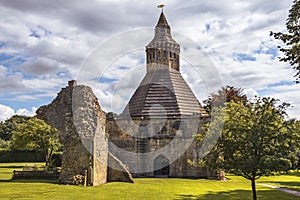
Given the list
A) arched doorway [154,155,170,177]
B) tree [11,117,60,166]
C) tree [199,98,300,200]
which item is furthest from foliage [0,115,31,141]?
tree [199,98,300,200]

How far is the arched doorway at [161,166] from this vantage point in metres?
33.4

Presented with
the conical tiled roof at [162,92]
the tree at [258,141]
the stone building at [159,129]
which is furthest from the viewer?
the conical tiled roof at [162,92]

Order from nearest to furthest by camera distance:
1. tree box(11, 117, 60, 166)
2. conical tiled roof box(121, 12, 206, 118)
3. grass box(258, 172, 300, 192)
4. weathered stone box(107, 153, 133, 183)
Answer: weathered stone box(107, 153, 133, 183), grass box(258, 172, 300, 192), tree box(11, 117, 60, 166), conical tiled roof box(121, 12, 206, 118)

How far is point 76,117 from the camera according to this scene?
20391 mm

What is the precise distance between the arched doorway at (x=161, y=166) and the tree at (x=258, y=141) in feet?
54.6

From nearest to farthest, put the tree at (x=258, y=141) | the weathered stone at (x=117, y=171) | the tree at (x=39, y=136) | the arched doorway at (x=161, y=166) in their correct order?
the tree at (x=258, y=141)
the weathered stone at (x=117, y=171)
the tree at (x=39, y=136)
the arched doorway at (x=161, y=166)

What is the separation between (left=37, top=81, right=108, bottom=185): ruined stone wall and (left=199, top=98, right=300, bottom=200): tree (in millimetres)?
7643

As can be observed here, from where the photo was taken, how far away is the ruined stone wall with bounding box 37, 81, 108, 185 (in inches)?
781

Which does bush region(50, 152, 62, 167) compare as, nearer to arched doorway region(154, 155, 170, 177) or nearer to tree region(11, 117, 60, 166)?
tree region(11, 117, 60, 166)

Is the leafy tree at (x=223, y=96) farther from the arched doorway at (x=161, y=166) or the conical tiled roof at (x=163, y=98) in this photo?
the arched doorway at (x=161, y=166)

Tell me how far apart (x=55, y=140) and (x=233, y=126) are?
55.9ft

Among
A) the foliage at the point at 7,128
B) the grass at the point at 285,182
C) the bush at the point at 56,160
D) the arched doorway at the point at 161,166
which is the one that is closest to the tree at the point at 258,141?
the grass at the point at 285,182

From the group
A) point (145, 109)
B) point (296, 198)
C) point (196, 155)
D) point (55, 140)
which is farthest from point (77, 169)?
point (145, 109)

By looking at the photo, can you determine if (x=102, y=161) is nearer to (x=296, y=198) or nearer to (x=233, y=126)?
(x=233, y=126)
